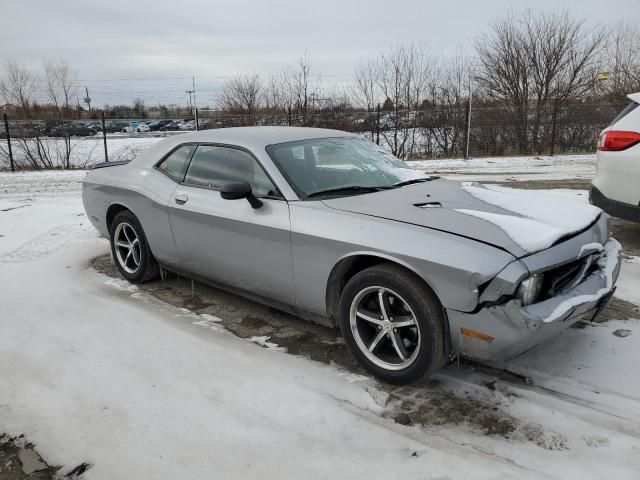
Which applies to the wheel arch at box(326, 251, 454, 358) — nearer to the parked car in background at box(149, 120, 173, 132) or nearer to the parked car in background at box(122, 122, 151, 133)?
the parked car in background at box(122, 122, 151, 133)

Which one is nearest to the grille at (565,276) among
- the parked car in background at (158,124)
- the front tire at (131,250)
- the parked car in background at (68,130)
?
the front tire at (131,250)

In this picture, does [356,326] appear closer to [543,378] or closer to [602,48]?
[543,378]

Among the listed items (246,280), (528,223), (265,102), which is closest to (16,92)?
(265,102)

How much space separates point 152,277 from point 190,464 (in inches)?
103

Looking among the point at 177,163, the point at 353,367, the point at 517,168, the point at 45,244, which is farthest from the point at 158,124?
the point at 353,367

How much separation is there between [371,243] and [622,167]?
3.22 meters

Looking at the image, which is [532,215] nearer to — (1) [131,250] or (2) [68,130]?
(1) [131,250]

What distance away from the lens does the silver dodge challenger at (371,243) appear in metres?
2.53

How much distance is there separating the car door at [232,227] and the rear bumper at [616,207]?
3400 mm

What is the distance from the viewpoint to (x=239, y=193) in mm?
3342

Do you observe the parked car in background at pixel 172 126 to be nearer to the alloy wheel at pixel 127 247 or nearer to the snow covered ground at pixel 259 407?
the alloy wheel at pixel 127 247

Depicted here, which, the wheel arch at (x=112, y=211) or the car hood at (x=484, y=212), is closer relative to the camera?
the car hood at (x=484, y=212)

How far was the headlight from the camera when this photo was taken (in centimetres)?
245

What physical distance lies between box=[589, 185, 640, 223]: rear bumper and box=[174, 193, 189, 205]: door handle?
13.0 feet
